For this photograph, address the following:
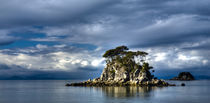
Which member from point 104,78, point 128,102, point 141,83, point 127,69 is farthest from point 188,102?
point 104,78

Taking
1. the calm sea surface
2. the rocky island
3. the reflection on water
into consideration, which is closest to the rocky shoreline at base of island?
the rocky island

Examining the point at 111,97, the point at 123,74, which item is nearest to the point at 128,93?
the point at 111,97

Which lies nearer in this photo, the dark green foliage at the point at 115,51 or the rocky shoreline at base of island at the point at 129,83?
the rocky shoreline at base of island at the point at 129,83

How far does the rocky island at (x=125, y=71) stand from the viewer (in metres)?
148

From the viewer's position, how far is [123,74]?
154 m

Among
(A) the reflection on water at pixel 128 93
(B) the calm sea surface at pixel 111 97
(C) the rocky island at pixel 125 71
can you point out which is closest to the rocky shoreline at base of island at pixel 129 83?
(C) the rocky island at pixel 125 71

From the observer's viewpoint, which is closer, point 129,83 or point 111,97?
point 111,97

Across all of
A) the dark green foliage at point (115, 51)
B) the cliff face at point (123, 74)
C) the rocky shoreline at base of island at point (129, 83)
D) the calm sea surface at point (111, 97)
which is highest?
the dark green foliage at point (115, 51)

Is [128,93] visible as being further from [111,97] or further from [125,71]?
[125,71]

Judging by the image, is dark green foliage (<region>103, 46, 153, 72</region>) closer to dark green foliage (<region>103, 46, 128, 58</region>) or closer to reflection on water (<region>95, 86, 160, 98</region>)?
dark green foliage (<region>103, 46, 128, 58</region>)

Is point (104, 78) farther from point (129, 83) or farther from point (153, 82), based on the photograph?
point (153, 82)

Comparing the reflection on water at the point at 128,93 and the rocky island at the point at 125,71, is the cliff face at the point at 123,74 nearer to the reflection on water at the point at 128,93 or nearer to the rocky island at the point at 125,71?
the rocky island at the point at 125,71

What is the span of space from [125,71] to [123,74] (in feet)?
8.37

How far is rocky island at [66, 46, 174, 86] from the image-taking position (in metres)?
148
